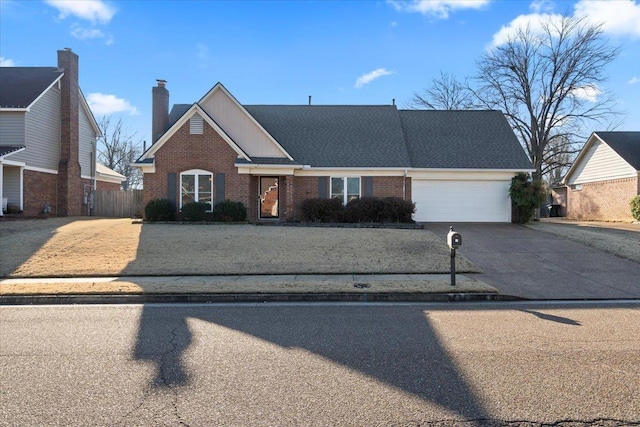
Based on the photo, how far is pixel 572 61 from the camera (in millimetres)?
36062

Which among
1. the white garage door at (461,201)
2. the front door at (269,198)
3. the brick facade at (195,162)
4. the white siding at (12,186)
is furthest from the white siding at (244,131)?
the white siding at (12,186)

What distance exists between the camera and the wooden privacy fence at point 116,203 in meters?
28.9

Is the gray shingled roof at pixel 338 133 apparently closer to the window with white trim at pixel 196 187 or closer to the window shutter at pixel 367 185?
the window shutter at pixel 367 185

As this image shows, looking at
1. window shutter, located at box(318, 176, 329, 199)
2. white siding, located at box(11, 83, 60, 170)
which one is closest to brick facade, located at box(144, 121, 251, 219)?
window shutter, located at box(318, 176, 329, 199)

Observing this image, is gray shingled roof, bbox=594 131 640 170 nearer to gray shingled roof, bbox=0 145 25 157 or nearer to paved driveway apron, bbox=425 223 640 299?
paved driveway apron, bbox=425 223 640 299

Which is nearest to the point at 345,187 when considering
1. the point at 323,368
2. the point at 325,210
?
the point at 325,210

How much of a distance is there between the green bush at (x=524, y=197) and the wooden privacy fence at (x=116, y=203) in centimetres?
2231

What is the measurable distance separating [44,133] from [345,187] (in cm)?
1728

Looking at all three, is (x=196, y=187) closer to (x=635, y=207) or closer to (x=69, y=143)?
(x=69, y=143)

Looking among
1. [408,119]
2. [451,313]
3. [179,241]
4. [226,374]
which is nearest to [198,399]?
[226,374]

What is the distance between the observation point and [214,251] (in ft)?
45.9

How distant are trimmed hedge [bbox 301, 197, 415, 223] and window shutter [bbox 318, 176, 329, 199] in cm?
227

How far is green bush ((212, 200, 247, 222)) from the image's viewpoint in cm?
2000

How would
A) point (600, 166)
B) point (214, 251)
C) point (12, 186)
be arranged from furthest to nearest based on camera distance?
1. point (600, 166)
2. point (12, 186)
3. point (214, 251)
